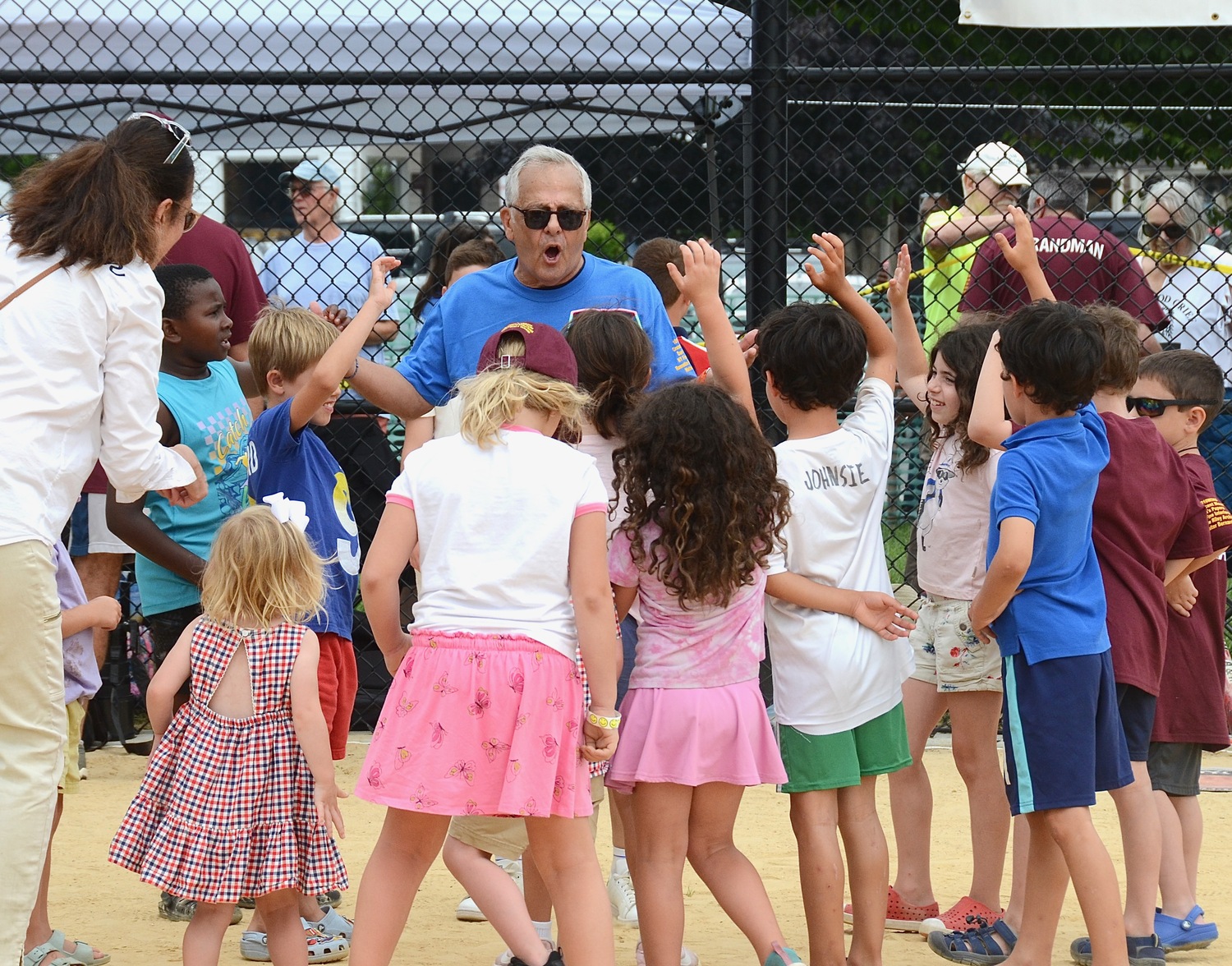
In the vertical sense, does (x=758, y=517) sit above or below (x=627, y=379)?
below

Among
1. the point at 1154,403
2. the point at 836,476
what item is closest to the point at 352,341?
the point at 836,476

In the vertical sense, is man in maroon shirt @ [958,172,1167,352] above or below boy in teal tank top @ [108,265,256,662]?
above

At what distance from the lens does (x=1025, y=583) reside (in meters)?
3.10

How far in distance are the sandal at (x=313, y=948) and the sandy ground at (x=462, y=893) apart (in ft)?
0.20

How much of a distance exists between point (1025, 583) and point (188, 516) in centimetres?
207

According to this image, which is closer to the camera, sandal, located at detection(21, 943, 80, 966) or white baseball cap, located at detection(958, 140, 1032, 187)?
sandal, located at detection(21, 943, 80, 966)

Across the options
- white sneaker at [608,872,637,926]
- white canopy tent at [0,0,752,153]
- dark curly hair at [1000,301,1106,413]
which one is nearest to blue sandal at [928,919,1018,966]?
white sneaker at [608,872,637,926]

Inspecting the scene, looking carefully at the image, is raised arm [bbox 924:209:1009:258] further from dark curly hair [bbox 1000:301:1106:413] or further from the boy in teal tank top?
the boy in teal tank top

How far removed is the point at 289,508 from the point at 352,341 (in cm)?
51

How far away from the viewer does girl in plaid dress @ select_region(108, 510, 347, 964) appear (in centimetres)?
291

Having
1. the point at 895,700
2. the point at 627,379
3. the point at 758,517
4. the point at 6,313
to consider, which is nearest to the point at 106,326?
the point at 6,313

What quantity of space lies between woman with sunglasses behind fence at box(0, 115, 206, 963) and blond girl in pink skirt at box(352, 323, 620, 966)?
1.84 feet

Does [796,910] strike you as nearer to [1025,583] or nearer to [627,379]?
[1025,583]

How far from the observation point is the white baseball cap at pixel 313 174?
6.08 m
